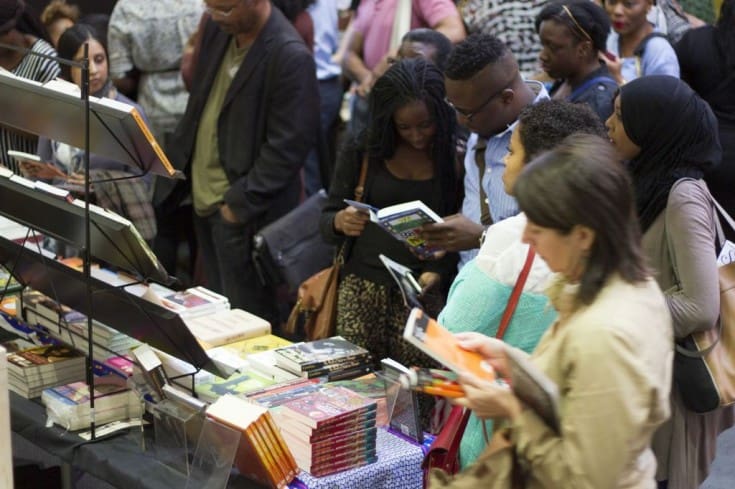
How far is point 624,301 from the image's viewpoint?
1.99m

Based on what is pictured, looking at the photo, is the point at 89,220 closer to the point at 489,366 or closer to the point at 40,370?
the point at 40,370

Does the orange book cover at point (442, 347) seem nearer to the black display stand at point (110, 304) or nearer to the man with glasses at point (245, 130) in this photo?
the black display stand at point (110, 304)

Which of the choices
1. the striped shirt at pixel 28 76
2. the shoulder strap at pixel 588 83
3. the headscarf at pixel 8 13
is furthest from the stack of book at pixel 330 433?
the headscarf at pixel 8 13

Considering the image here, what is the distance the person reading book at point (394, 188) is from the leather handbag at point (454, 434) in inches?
46.5

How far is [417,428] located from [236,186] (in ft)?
7.13

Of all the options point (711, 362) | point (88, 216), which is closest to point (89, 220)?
point (88, 216)

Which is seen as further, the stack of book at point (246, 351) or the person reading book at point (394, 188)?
the person reading book at point (394, 188)

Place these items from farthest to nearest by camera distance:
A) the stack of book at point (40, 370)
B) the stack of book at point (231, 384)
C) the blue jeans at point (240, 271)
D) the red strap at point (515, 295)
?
1. the blue jeans at point (240, 271)
2. the stack of book at point (40, 370)
3. the stack of book at point (231, 384)
4. the red strap at point (515, 295)

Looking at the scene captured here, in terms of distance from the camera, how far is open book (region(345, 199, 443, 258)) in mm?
3406

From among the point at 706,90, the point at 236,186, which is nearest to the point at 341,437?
the point at 236,186

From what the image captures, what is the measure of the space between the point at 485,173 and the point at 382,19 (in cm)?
236

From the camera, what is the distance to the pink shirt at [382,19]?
5473 mm

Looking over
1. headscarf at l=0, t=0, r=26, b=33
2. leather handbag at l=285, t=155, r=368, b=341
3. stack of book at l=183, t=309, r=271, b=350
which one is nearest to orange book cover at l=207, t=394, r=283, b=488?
stack of book at l=183, t=309, r=271, b=350

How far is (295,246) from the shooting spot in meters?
4.48
